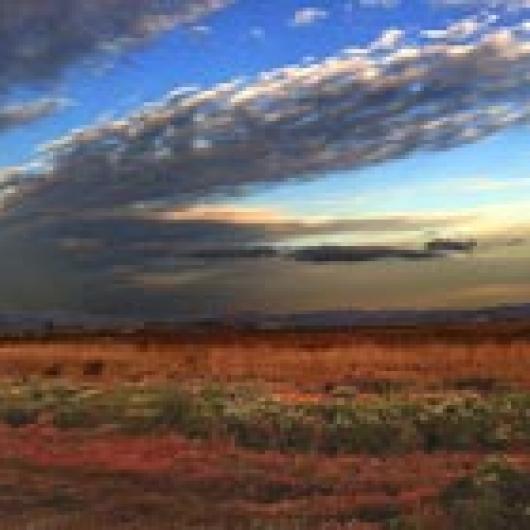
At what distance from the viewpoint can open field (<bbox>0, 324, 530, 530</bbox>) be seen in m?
20.6

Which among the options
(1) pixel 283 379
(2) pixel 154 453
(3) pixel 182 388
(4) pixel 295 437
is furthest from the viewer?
(1) pixel 283 379

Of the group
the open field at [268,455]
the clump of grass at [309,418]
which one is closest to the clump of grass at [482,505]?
the open field at [268,455]

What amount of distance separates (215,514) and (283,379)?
140 feet

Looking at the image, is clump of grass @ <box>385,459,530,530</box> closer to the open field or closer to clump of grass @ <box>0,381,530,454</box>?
the open field

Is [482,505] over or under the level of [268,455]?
over

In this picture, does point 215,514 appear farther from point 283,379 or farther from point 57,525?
point 283,379

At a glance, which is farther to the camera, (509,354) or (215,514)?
(509,354)

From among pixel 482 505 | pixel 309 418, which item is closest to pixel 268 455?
pixel 309 418

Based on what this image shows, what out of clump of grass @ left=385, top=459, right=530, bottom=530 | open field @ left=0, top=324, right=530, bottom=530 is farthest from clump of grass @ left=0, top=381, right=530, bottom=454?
clump of grass @ left=385, top=459, right=530, bottom=530

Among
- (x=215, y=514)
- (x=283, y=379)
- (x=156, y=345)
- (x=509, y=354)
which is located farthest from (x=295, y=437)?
(x=156, y=345)

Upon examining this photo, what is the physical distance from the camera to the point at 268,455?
3044 centimetres

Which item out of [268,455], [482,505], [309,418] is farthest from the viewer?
[309,418]

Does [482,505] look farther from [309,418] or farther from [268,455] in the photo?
[309,418]

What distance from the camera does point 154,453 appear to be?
30.5 metres
